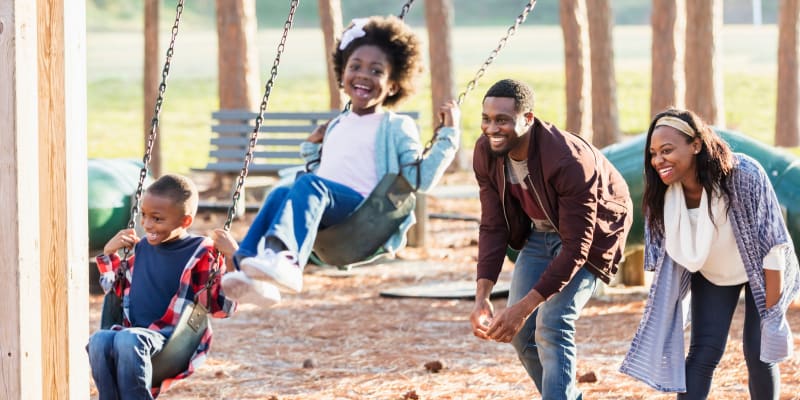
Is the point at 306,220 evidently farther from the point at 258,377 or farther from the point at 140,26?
the point at 140,26

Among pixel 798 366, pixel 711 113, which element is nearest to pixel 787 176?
pixel 798 366

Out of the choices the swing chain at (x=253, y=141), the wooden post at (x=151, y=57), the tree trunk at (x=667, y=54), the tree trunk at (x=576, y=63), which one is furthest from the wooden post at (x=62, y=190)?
the tree trunk at (x=576, y=63)

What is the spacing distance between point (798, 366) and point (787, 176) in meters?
1.84

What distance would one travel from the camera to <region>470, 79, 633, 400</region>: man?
15.0ft

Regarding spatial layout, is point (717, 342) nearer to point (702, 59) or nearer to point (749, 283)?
point (749, 283)

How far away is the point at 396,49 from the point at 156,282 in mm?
1834

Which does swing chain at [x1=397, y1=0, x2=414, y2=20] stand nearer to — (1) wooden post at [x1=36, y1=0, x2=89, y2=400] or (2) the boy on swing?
(2) the boy on swing

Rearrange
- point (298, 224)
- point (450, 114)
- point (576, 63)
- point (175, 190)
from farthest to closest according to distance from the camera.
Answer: point (576, 63) → point (450, 114) → point (298, 224) → point (175, 190)

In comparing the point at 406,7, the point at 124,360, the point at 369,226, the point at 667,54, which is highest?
the point at 667,54

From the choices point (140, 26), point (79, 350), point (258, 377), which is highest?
point (140, 26)

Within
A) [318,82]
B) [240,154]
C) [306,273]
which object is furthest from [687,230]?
[318,82]

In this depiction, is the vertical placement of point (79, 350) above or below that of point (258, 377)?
above

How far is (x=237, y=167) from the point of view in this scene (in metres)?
14.1

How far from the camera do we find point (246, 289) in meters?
4.53
